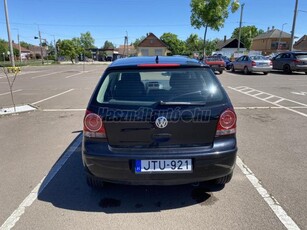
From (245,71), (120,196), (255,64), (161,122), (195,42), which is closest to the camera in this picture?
(161,122)

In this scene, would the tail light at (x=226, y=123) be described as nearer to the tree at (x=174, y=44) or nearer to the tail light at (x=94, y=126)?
the tail light at (x=94, y=126)

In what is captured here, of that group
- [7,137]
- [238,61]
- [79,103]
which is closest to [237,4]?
[238,61]

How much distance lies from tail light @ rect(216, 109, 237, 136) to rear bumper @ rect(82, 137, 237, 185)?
0.12 meters

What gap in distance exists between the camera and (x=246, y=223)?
2648 mm

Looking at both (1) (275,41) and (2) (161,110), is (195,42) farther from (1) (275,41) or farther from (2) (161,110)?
(2) (161,110)

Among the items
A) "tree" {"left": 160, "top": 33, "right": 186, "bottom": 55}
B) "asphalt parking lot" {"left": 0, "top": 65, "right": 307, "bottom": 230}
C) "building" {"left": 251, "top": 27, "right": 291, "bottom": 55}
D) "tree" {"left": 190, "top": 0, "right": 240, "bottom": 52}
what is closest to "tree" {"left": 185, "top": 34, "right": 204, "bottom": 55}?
"tree" {"left": 160, "top": 33, "right": 186, "bottom": 55}

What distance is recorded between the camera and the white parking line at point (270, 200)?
104 inches

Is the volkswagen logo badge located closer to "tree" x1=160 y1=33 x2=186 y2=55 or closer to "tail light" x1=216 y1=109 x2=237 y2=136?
"tail light" x1=216 y1=109 x2=237 y2=136

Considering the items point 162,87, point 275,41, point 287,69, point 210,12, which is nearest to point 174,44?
point 275,41

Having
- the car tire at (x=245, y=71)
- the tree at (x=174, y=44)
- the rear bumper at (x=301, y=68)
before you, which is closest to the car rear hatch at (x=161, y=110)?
the car tire at (x=245, y=71)

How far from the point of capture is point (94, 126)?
9.20ft

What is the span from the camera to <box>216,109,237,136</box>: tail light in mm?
2834

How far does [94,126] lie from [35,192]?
1308mm

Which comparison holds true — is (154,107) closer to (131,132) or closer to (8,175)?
(131,132)
